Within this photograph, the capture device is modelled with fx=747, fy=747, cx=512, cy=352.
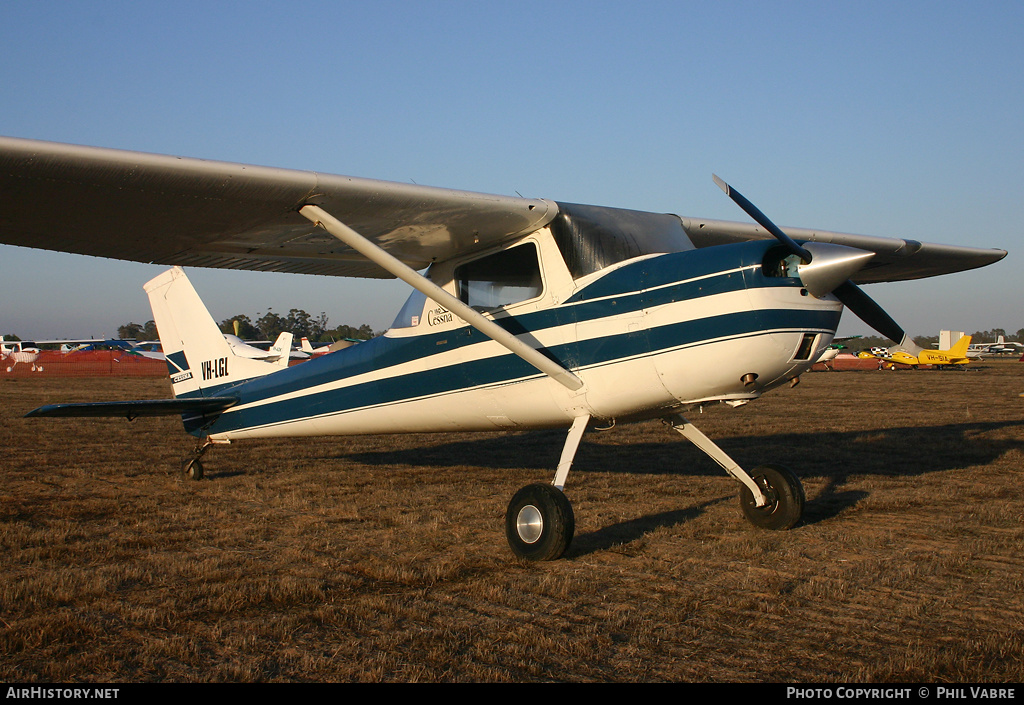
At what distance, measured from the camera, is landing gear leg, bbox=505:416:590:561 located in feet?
16.3

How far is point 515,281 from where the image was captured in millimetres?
6098

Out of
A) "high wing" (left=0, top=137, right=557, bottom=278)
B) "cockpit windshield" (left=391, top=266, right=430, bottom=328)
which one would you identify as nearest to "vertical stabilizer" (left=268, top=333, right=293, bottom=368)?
"cockpit windshield" (left=391, top=266, right=430, bottom=328)

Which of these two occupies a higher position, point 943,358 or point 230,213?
point 230,213

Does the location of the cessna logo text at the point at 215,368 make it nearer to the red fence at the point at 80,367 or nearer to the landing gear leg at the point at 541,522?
the landing gear leg at the point at 541,522

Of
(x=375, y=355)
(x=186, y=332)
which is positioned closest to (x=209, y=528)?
(x=375, y=355)

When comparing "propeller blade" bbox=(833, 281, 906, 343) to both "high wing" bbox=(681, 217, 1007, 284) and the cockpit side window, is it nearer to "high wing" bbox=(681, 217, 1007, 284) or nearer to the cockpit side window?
"high wing" bbox=(681, 217, 1007, 284)

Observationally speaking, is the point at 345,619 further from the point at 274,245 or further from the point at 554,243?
the point at 274,245

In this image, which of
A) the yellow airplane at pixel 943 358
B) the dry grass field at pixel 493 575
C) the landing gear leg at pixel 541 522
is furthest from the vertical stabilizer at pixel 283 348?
the yellow airplane at pixel 943 358

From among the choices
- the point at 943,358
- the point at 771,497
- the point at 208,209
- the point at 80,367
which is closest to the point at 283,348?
the point at 80,367

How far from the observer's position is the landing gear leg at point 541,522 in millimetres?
4961

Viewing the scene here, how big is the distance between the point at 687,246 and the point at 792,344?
1583 millimetres

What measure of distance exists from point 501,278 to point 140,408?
4.53 meters

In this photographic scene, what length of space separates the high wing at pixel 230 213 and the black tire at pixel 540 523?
1.96 meters

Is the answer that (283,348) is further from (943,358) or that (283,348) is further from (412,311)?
(943,358)
